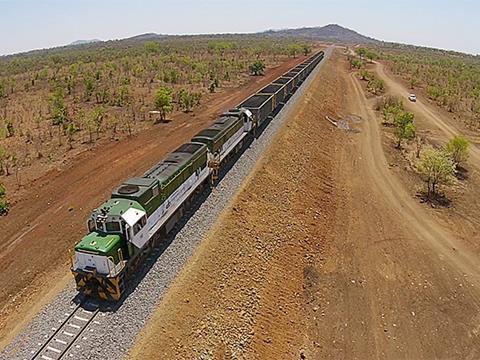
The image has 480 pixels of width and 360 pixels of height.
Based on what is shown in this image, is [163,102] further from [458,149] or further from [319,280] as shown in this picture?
[458,149]

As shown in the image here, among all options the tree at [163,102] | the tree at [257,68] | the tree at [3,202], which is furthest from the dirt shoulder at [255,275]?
the tree at [257,68]

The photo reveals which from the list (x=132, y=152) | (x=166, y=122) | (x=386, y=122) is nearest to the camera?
(x=132, y=152)

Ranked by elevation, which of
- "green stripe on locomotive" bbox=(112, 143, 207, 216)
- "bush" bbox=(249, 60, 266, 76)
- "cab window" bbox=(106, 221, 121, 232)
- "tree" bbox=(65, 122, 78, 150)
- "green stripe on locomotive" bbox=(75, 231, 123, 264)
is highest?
"bush" bbox=(249, 60, 266, 76)

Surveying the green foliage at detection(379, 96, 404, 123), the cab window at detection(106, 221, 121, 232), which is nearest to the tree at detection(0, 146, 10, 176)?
the cab window at detection(106, 221, 121, 232)

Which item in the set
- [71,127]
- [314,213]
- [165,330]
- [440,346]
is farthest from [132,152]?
[440,346]

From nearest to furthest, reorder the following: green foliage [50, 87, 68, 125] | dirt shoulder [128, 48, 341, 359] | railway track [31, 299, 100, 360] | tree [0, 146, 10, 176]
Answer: railway track [31, 299, 100, 360] < dirt shoulder [128, 48, 341, 359] < tree [0, 146, 10, 176] < green foliage [50, 87, 68, 125]

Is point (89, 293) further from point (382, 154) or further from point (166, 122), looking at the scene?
point (382, 154)

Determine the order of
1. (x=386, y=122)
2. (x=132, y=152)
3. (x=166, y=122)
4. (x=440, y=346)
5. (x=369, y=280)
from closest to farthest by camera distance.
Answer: (x=440, y=346)
(x=369, y=280)
(x=132, y=152)
(x=166, y=122)
(x=386, y=122)

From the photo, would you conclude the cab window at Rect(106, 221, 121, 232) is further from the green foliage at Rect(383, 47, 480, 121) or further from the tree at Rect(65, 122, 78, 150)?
the green foliage at Rect(383, 47, 480, 121)
